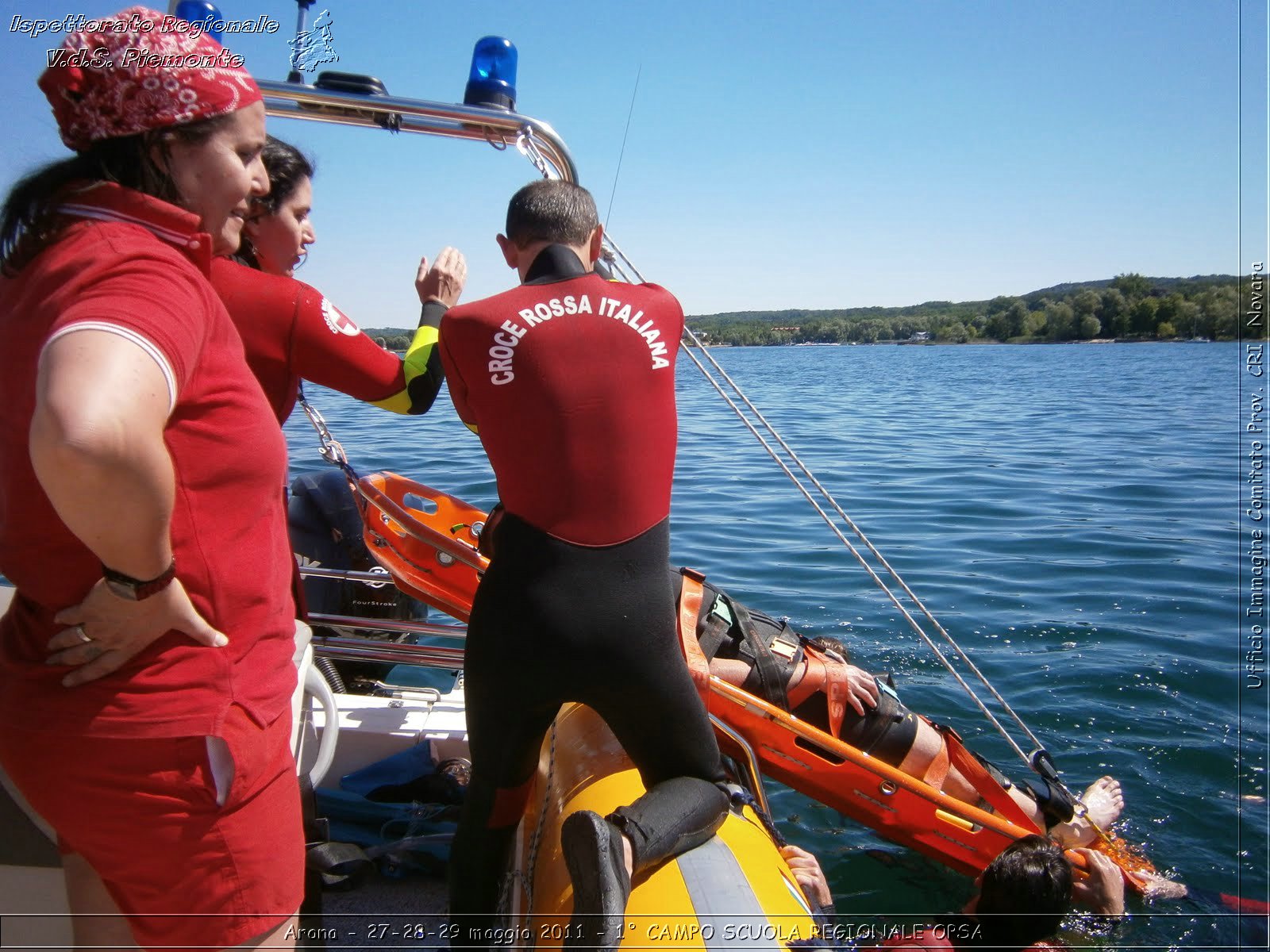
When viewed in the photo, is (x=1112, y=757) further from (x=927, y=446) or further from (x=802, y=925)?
(x=927, y=446)

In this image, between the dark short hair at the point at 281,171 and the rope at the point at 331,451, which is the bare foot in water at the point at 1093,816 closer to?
the rope at the point at 331,451

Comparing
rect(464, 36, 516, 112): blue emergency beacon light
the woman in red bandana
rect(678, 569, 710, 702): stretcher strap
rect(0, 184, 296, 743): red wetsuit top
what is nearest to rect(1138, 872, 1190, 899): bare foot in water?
rect(678, 569, 710, 702): stretcher strap

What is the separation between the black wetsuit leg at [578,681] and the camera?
184 centimetres

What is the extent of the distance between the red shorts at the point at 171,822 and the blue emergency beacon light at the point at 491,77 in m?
2.14

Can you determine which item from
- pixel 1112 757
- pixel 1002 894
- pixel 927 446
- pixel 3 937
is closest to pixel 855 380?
pixel 927 446

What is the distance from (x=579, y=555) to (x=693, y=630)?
1.28m

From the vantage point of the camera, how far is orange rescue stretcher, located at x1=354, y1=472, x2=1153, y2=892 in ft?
9.81

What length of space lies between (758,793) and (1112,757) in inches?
110

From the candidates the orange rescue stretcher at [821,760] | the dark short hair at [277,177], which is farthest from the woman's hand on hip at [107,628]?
the orange rescue stretcher at [821,760]

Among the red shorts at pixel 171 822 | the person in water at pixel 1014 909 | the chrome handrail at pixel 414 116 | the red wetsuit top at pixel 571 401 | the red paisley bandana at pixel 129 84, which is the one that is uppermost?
the chrome handrail at pixel 414 116

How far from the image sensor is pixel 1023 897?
2.68 m

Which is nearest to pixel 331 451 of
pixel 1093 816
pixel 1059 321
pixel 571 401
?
pixel 571 401

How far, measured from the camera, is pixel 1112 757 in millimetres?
4492

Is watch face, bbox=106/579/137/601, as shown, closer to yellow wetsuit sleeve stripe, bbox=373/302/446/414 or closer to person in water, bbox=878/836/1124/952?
yellow wetsuit sleeve stripe, bbox=373/302/446/414
